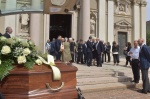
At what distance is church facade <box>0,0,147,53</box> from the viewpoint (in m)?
18.2

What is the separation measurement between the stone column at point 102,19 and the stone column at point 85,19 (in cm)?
219

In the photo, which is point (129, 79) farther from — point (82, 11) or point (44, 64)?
point (82, 11)

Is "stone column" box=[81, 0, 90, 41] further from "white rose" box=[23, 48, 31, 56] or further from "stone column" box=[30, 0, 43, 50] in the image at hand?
"white rose" box=[23, 48, 31, 56]

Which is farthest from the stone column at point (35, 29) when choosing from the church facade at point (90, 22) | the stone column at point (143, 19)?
the stone column at point (143, 19)

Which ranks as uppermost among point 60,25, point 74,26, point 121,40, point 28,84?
point 60,25

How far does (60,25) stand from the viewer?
22375 millimetres

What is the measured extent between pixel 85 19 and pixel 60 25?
12.0 feet

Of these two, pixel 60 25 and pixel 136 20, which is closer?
pixel 60 25

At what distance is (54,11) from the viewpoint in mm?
5059

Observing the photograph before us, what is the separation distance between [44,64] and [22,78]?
1.40 ft

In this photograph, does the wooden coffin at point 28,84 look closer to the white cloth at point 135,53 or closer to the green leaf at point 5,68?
the green leaf at point 5,68

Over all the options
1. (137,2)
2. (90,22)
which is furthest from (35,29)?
(137,2)

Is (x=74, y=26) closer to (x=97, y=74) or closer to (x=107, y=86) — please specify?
(x=97, y=74)

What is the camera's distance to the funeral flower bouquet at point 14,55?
129 inches
